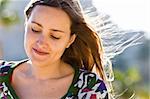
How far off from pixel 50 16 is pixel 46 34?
0.10m

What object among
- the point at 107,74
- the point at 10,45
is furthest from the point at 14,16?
the point at 10,45

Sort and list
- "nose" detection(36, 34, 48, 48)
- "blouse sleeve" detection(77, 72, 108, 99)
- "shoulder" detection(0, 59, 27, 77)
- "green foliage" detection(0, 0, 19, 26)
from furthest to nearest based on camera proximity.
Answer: "green foliage" detection(0, 0, 19, 26) → "shoulder" detection(0, 59, 27, 77) → "blouse sleeve" detection(77, 72, 108, 99) → "nose" detection(36, 34, 48, 48)

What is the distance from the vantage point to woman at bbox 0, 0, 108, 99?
351cm

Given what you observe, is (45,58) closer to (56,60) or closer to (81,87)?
(56,60)

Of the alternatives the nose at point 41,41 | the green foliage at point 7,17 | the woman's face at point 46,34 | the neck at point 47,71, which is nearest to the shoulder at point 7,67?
the neck at point 47,71

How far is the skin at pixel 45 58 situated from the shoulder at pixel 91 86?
0.08 meters

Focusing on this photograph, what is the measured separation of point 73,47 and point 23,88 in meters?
0.37

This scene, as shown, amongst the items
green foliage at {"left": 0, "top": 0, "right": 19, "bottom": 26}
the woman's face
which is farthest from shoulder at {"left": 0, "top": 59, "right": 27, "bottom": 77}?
green foliage at {"left": 0, "top": 0, "right": 19, "bottom": 26}

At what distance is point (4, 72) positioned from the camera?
3789 mm

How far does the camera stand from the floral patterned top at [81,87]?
3.61 metres

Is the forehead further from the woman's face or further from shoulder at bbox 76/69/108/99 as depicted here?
shoulder at bbox 76/69/108/99

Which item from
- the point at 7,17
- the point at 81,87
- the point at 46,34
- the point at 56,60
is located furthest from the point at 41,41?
the point at 7,17

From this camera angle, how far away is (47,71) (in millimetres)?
3691

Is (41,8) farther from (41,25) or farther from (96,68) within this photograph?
(96,68)
